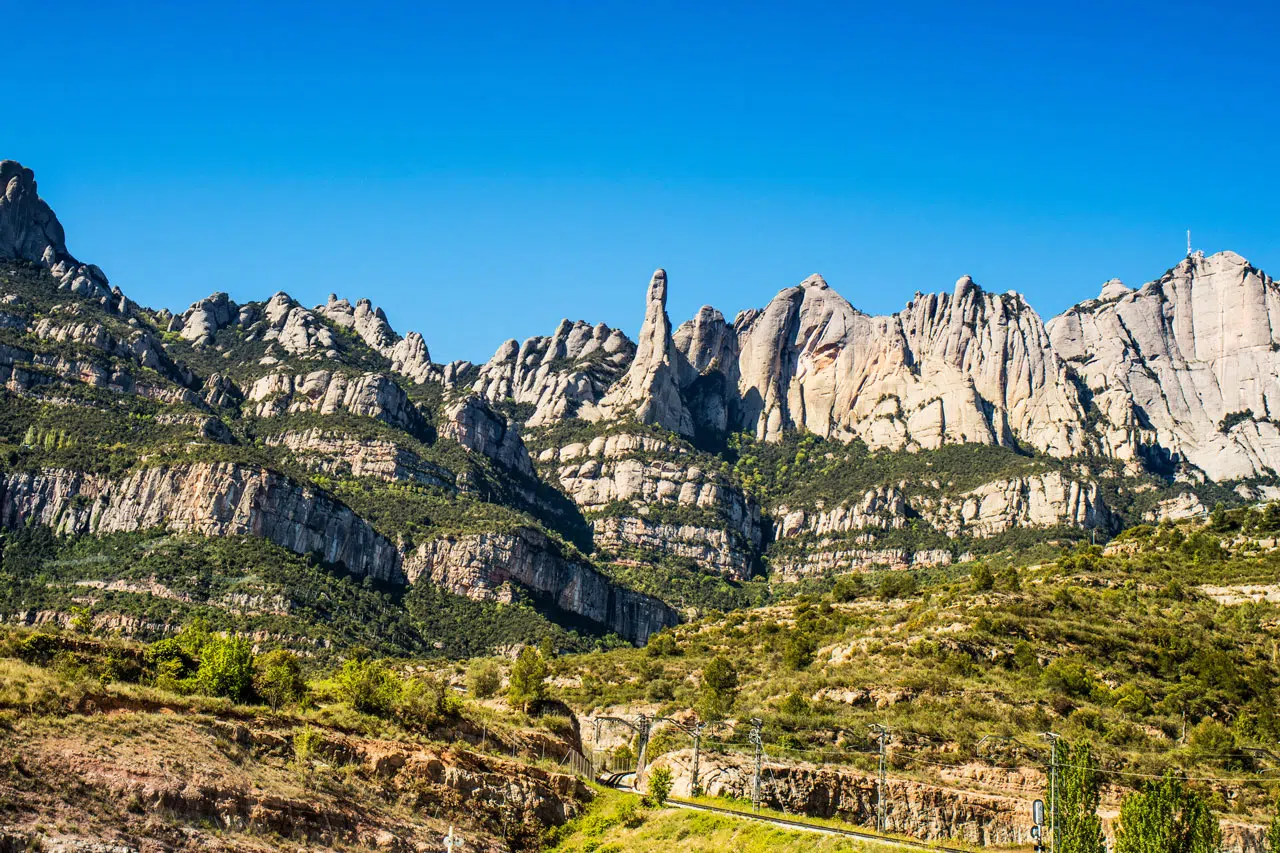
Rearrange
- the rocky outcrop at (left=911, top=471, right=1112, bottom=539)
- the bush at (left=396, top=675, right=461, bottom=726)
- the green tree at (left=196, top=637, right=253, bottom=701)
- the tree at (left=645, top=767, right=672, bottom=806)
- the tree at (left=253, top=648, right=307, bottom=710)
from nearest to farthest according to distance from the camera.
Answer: the green tree at (left=196, top=637, right=253, bottom=701) → the tree at (left=253, top=648, right=307, bottom=710) → the bush at (left=396, top=675, right=461, bottom=726) → the tree at (left=645, top=767, right=672, bottom=806) → the rocky outcrop at (left=911, top=471, right=1112, bottom=539)

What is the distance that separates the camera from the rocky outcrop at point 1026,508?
18300cm

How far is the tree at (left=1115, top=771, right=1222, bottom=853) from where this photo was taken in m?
48.2

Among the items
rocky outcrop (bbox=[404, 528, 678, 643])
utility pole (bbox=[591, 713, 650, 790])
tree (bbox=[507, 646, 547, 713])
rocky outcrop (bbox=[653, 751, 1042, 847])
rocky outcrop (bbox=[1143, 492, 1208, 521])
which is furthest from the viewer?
rocky outcrop (bbox=[1143, 492, 1208, 521])

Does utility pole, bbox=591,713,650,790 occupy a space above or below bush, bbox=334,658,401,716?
below

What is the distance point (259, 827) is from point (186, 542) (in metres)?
108

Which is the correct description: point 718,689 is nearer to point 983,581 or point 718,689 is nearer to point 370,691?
point 983,581

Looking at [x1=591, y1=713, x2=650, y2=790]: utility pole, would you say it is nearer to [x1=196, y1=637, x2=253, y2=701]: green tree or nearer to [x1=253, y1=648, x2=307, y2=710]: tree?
[x1=253, y1=648, x2=307, y2=710]: tree

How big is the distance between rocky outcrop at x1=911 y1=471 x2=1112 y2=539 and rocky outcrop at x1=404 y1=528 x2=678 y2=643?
5332 centimetres

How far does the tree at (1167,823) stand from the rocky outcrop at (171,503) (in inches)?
4443

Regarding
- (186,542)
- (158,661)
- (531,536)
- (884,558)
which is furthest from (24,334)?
(158,661)

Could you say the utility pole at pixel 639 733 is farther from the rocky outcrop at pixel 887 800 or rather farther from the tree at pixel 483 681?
the tree at pixel 483 681

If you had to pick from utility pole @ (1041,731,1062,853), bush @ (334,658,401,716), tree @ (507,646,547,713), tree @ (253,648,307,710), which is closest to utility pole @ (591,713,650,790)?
tree @ (507,646,547,713)

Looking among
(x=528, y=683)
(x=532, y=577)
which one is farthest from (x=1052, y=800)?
(x=532, y=577)

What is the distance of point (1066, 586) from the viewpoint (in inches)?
3856
